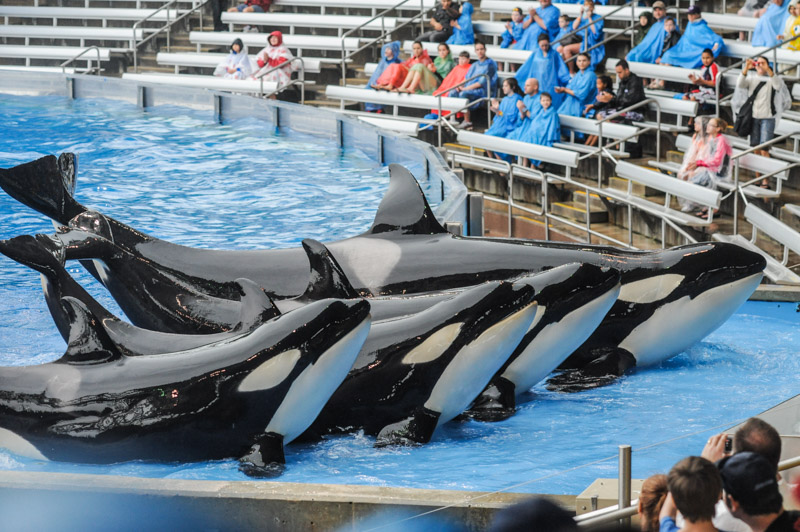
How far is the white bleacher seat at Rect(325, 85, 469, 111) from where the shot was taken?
16984 millimetres

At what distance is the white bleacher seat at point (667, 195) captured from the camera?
1160 cm

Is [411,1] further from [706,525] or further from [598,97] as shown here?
[706,525]

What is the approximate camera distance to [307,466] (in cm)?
580

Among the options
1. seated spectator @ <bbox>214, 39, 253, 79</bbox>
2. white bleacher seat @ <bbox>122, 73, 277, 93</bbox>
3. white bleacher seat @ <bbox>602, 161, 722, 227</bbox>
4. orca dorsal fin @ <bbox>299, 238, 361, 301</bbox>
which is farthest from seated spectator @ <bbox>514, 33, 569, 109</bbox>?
orca dorsal fin @ <bbox>299, 238, 361, 301</bbox>

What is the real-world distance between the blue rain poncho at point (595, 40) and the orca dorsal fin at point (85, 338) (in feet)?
40.0

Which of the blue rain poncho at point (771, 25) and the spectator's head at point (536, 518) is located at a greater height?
the blue rain poncho at point (771, 25)

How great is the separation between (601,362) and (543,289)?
2.93 feet

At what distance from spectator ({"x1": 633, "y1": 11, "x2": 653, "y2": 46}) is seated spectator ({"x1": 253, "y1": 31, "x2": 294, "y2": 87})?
6615 mm

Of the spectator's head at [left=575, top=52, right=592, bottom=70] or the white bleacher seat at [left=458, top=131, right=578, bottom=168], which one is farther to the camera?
the spectator's head at [left=575, top=52, right=592, bottom=70]

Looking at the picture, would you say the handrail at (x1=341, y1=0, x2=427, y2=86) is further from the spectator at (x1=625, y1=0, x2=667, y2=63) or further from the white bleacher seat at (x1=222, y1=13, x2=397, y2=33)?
the spectator at (x1=625, y1=0, x2=667, y2=63)

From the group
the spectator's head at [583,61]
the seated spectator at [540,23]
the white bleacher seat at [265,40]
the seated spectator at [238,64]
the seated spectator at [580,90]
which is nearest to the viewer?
the seated spectator at [580,90]

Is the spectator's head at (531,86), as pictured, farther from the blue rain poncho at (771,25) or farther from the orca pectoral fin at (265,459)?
the orca pectoral fin at (265,459)

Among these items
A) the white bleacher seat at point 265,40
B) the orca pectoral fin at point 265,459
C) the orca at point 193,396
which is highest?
the white bleacher seat at point 265,40

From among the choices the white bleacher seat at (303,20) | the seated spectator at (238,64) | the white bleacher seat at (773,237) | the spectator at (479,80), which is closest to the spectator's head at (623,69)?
the spectator at (479,80)
